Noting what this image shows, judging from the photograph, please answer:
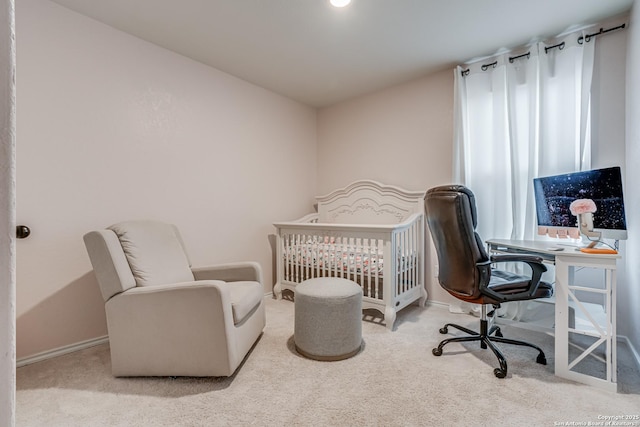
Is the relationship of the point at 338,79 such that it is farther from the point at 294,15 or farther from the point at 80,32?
the point at 80,32

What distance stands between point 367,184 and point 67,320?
291cm

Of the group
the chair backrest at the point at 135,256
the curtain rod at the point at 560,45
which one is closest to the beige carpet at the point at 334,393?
the chair backrest at the point at 135,256

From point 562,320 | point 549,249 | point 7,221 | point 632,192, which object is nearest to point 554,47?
point 632,192

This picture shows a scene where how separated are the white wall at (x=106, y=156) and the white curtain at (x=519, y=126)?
2.19m

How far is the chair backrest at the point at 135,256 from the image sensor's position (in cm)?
170

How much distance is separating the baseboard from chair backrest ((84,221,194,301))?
0.76 metres

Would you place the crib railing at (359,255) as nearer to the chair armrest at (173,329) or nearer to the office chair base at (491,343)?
the office chair base at (491,343)

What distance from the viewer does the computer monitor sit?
1.73 metres

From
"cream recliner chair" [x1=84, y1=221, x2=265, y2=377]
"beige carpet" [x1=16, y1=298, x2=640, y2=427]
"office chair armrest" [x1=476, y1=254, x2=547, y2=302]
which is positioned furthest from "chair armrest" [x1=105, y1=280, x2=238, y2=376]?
"office chair armrest" [x1=476, y1=254, x2=547, y2=302]

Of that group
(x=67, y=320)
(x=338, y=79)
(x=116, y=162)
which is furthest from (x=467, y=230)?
(x=67, y=320)

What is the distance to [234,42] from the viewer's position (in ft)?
8.06

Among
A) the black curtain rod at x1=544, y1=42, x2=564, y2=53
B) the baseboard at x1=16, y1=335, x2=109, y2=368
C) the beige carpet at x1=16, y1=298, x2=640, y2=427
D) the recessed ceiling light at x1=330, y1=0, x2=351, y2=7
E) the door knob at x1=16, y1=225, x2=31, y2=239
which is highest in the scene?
the recessed ceiling light at x1=330, y1=0, x2=351, y2=7

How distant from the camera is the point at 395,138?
3328 millimetres

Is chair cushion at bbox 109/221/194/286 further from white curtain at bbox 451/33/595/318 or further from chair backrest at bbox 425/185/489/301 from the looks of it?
white curtain at bbox 451/33/595/318
